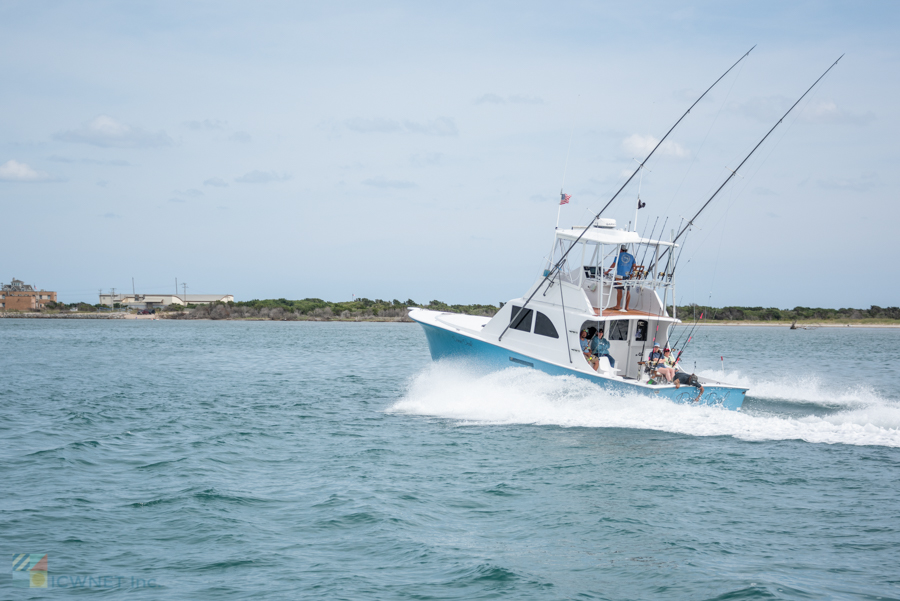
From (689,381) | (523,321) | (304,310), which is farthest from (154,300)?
(689,381)

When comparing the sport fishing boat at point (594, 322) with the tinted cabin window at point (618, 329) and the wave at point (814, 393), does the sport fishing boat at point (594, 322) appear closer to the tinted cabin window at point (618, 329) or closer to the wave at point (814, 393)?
the tinted cabin window at point (618, 329)

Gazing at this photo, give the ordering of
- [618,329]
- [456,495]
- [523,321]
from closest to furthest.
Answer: [456,495], [618,329], [523,321]

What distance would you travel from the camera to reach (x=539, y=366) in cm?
1634

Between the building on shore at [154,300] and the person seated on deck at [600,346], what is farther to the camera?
the building on shore at [154,300]

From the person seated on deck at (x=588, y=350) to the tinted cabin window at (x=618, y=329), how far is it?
622 millimetres

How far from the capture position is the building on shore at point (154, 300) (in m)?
137

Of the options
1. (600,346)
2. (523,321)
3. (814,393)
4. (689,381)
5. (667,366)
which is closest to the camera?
(689,381)

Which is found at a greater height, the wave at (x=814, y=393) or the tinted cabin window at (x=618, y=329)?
the tinted cabin window at (x=618, y=329)

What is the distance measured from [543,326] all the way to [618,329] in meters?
1.94

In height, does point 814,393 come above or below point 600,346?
below

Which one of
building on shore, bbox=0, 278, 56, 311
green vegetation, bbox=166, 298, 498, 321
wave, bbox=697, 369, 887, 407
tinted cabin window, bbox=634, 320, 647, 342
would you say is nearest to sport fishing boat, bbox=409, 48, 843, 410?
tinted cabin window, bbox=634, 320, 647, 342

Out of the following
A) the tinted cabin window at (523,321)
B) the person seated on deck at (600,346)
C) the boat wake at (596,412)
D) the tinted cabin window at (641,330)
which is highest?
the tinted cabin window at (523,321)

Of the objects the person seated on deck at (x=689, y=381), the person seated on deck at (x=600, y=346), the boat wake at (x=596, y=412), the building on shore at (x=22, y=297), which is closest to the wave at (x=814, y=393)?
the boat wake at (x=596, y=412)

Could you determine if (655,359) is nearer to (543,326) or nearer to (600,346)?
(600,346)
